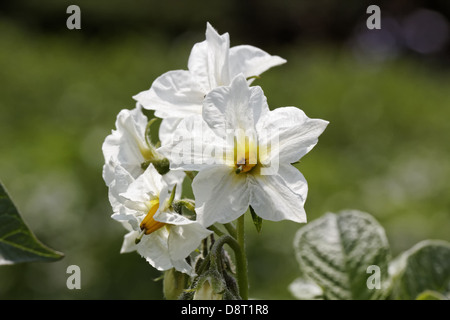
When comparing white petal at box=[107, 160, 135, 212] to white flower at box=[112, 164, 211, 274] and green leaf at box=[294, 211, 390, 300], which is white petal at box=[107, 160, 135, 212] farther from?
green leaf at box=[294, 211, 390, 300]

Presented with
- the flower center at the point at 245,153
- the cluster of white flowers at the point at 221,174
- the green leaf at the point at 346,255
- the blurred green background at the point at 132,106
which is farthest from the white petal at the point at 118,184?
the blurred green background at the point at 132,106

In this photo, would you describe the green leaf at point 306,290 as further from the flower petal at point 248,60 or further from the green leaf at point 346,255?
the flower petal at point 248,60

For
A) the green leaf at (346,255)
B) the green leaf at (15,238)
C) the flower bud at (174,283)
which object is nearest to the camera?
the green leaf at (15,238)

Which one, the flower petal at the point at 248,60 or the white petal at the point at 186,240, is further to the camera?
the flower petal at the point at 248,60

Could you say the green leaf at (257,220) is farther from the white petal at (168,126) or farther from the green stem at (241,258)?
the white petal at (168,126)

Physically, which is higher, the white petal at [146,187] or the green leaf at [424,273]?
the white petal at [146,187]

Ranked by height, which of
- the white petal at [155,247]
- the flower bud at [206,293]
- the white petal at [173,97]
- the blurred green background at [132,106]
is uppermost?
the blurred green background at [132,106]

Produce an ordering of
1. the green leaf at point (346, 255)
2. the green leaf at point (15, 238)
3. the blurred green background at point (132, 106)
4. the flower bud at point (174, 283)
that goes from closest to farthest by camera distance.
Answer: the green leaf at point (15, 238) < the flower bud at point (174, 283) < the green leaf at point (346, 255) < the blurred green background at point (132, 106)
